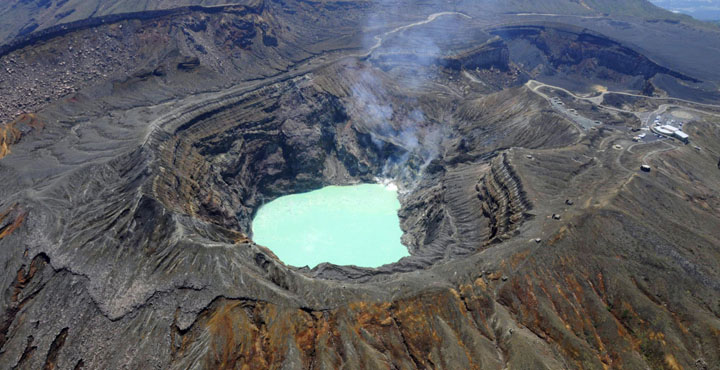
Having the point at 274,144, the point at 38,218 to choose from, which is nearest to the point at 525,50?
the point at 274,144

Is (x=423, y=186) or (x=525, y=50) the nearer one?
(x=423, y=186)

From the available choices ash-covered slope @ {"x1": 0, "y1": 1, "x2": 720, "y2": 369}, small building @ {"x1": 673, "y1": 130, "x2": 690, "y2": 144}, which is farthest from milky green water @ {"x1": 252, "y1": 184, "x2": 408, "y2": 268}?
small building @ {"x1": 673, "y1": 130, "x2": 690, "y2": 144}

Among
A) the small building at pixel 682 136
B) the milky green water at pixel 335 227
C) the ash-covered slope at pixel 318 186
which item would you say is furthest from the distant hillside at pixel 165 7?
the small building at pixel 682 136

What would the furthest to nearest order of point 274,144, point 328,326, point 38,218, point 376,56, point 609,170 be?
point 376,56, point 274,144, point 609,170, point 38,218, point 328,326

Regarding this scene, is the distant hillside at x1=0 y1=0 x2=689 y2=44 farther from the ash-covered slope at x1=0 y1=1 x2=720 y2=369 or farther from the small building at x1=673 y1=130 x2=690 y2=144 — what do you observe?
the small building at x1=673 y1=130 x2=690 y2=144

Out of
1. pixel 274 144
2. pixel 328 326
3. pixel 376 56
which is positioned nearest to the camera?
pixel 328 326

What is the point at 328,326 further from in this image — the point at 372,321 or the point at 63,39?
the point at 63,39

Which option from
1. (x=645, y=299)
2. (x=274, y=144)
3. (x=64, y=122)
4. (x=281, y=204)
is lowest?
(x=281, y=204)
